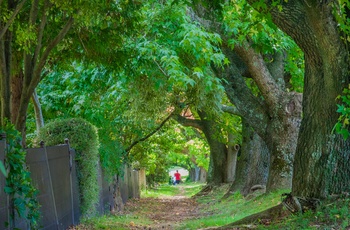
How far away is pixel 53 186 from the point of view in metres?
9.45

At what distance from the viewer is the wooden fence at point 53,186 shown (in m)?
7.13

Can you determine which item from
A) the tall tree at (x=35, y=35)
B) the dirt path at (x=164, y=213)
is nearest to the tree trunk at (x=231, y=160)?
the dirt path at (x=164, y=213)

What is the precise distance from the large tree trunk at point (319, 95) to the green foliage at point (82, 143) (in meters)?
5.38

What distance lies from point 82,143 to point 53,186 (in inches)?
112

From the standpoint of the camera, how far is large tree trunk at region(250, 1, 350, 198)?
7586 millimetres

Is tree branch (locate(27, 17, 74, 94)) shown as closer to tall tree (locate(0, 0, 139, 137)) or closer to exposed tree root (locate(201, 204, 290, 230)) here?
tall tree (locate(0, 0, 139, 137))

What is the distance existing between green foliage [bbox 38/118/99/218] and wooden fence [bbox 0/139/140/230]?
1.42ft

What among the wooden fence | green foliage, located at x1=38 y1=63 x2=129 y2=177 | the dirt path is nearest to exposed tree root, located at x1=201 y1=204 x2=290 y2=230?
the wooden fence

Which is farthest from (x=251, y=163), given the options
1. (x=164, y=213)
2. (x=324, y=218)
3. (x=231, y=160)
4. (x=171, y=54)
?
(x=324, y=218)

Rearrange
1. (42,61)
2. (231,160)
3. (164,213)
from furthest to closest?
(231,160) < (164,213) < (42,61)

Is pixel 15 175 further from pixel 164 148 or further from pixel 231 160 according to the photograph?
pixel 164 148

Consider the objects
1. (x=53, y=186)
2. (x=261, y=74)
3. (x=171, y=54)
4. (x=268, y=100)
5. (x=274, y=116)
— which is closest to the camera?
(x=53, y=186)

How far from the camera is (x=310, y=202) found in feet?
27.1

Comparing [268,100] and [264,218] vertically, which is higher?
[268,100]
